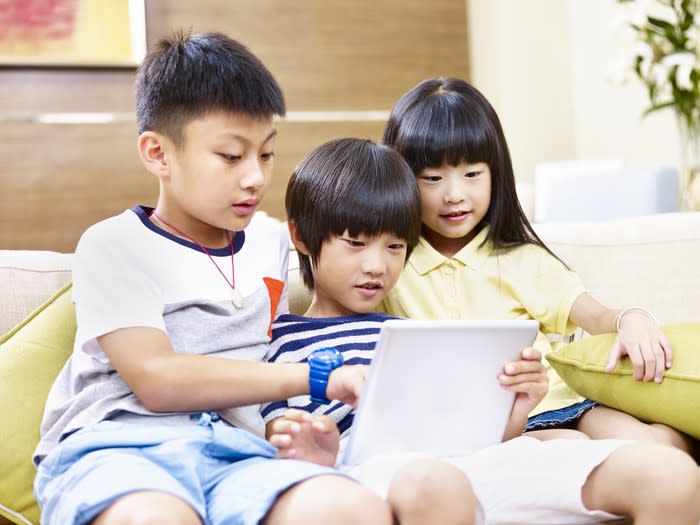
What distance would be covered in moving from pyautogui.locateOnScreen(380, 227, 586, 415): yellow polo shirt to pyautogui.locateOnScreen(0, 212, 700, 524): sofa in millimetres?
172

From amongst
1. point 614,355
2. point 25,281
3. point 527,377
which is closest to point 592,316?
point 614,355

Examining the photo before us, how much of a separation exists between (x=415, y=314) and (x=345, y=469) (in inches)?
17.4

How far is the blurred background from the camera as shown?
11.7 feet

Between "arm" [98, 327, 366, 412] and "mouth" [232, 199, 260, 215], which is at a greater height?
"mouth" [232, 199, 260, 215]

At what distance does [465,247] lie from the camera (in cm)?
155

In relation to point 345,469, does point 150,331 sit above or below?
above

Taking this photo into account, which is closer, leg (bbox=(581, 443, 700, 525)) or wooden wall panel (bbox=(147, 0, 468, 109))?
leg (bbox=(581, 443, 700, 525))

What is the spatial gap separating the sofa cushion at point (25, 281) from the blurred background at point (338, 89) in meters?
1.96

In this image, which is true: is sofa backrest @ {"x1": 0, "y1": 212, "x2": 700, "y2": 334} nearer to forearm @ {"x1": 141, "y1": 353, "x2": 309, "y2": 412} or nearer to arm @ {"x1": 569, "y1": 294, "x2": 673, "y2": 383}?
arm @ {"x1": 569, "y1": 294, "x2": 673, "y2": 383}

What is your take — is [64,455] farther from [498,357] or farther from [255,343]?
[498,357]

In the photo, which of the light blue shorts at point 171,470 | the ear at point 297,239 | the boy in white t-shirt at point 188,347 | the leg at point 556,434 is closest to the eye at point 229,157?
the boy in white t-shirt at point 188,347

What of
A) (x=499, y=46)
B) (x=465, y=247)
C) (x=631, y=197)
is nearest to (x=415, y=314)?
(x=465, y=247)

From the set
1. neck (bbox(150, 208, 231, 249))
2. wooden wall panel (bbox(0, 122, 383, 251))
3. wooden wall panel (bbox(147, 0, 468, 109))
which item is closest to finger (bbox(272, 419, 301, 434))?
neck (bbox(150, 208, 231, 249))

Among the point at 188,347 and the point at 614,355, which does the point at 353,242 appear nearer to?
the point at 188,347
